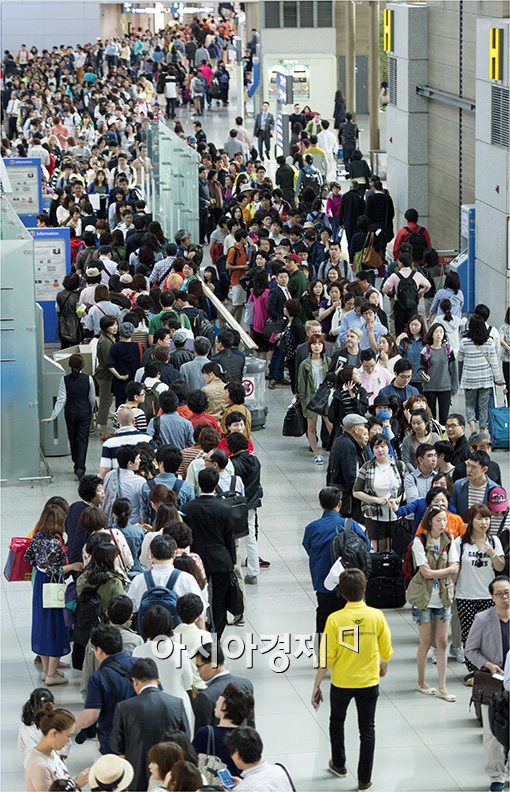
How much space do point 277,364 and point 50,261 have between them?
4002 mm

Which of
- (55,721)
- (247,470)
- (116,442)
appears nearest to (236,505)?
(247,470)

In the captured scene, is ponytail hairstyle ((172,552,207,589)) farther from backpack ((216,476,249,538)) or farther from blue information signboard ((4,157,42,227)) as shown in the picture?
blue information signboard ((4,157,42,227))

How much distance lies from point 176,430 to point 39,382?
11.5ft

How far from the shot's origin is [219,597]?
379 inches

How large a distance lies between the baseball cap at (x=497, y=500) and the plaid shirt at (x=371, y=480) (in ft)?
2.60

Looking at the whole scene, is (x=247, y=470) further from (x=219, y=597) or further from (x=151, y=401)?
(x=151, y=401)

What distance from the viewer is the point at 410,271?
16.5m

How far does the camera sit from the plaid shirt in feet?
33.8

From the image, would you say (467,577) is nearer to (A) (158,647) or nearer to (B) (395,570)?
(B) (395,570)

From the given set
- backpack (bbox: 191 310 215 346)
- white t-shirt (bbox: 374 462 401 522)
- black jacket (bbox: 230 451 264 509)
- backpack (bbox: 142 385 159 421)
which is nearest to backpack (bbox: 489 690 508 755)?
white t-shirt (bbox: 374 462 401 522)

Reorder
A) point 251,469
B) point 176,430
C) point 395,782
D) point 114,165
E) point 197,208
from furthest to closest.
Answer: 1. point 114,165
2. point 197,208
3. point 176,430
4. point 251,469
5. point 395,782

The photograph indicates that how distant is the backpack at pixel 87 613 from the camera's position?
863 centimetres

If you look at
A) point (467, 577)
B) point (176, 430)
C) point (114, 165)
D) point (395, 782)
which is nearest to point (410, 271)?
point (176, 430)

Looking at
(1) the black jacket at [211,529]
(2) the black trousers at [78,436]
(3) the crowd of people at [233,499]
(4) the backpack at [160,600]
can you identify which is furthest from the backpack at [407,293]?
(4) the backpack at [160,600]
